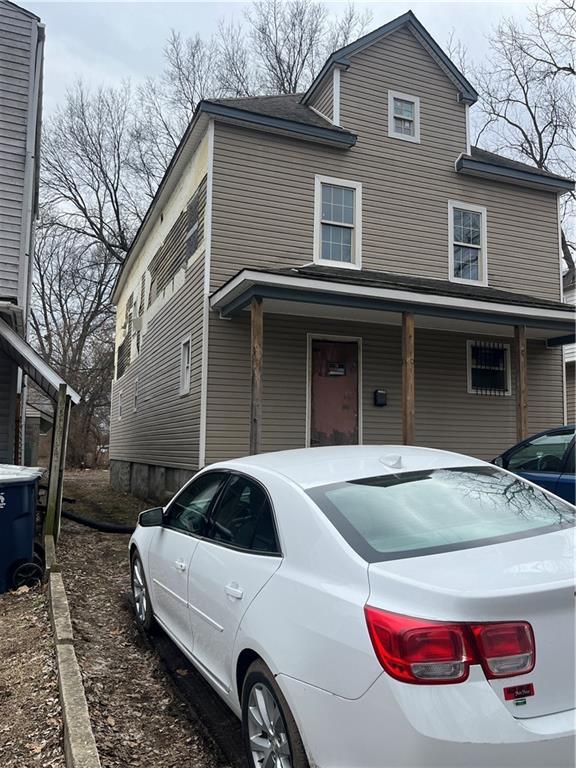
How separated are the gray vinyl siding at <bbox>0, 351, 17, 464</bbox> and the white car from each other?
7.43 m

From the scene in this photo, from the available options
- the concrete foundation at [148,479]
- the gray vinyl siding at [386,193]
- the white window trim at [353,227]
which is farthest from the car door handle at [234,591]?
the white window trim at [353,227]

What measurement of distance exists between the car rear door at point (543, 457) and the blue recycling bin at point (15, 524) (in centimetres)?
501

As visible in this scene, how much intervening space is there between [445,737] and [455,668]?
0.19 m

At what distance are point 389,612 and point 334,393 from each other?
912cm

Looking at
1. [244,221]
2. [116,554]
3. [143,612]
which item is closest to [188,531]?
[143,612]

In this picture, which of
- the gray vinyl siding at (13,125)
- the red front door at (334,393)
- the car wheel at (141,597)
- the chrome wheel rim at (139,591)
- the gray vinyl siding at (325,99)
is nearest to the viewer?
the car wheel at (141,597)

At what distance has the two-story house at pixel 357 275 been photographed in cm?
1009

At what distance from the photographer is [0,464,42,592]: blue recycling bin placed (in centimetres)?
586

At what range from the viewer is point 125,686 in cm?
391

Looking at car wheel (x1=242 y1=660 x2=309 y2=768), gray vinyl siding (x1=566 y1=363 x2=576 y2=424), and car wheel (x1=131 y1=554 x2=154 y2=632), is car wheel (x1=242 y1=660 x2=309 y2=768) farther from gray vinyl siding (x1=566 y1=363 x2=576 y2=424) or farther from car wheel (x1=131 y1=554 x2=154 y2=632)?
gray vinyl siding (x1=566 y1=363 x2=576 y2=424)

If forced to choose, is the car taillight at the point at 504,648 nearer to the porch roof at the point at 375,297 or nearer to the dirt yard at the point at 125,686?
the dirt yard at the point at 125,686

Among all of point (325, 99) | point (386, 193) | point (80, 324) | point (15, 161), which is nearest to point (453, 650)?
point (15, 161)

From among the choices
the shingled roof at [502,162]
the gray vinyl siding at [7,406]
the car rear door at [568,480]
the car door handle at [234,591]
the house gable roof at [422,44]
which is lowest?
the car door handle at [234,591]

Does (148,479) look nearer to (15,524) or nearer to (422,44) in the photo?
(15,524)
